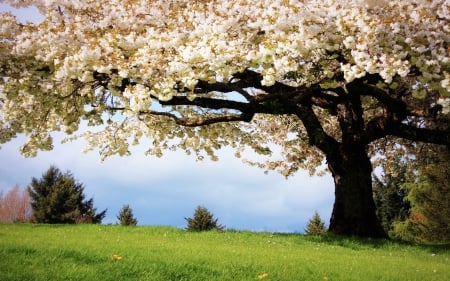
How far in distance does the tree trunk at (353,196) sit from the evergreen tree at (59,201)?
29577mm

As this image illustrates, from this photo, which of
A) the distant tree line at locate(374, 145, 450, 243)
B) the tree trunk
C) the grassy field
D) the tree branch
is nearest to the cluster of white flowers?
the grassy field

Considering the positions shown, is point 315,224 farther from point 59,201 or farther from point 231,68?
point 231,68

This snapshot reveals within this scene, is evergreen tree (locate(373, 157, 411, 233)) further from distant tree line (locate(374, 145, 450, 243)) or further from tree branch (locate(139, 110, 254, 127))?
tree branch (locate(139, 110, 254, 127))

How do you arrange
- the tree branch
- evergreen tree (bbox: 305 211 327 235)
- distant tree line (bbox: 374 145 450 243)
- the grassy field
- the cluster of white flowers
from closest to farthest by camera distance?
the grassy field < the cluster of white flowers < the tree branch < distant tree line (bbox: 374 145 450 243) < evergreen tree (bbox: 305 211 327 235)

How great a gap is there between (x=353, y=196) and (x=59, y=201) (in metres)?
33.1

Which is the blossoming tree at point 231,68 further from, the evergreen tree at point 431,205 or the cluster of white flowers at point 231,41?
the evergreen tree at point 431,205

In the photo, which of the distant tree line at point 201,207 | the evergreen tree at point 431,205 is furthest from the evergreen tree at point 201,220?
the evergreen tree at point 431,205

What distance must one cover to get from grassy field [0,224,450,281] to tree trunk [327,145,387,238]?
2.72m

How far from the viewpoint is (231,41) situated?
13.3 m

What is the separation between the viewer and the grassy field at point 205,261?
1034 centimetres

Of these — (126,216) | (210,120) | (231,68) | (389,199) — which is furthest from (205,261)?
(389,199)

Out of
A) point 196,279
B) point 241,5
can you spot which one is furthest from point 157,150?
point 196,279

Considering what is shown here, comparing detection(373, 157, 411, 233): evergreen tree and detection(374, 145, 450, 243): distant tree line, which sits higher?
detection(373, 157, 411, 233): evergreen tree

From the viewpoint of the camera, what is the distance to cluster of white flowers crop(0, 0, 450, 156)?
493 inches
